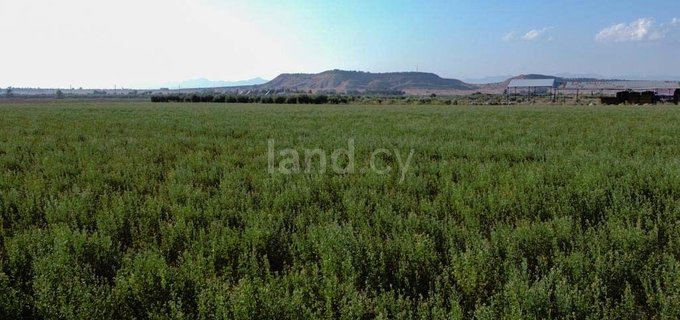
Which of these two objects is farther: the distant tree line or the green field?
the distant tree line

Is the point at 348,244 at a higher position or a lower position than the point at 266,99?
lower

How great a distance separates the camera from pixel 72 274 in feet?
12.4

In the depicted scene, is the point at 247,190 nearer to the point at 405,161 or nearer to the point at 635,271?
the point at 405,161

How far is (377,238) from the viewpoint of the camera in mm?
4621


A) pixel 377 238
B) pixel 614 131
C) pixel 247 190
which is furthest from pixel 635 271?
pixel 614 131

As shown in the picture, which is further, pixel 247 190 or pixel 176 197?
pixel 247 190

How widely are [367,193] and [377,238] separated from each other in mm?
1975

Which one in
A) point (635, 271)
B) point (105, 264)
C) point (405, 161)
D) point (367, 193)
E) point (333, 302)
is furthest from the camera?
point (405, 161)

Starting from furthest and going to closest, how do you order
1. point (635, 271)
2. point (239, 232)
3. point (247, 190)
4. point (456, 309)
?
point (247, 190), point (239, 232), point (635, 271), point (456, 309)

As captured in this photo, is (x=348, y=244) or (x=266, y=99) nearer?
(x=348, y=244)

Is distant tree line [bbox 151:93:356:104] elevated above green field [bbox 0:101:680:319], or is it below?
above

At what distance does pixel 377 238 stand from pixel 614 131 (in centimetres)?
1465

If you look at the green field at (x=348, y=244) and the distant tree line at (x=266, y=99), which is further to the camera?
the distant tree line at (x=266, y=99)

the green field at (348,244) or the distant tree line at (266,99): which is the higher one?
the distant tree line at (266,99)
